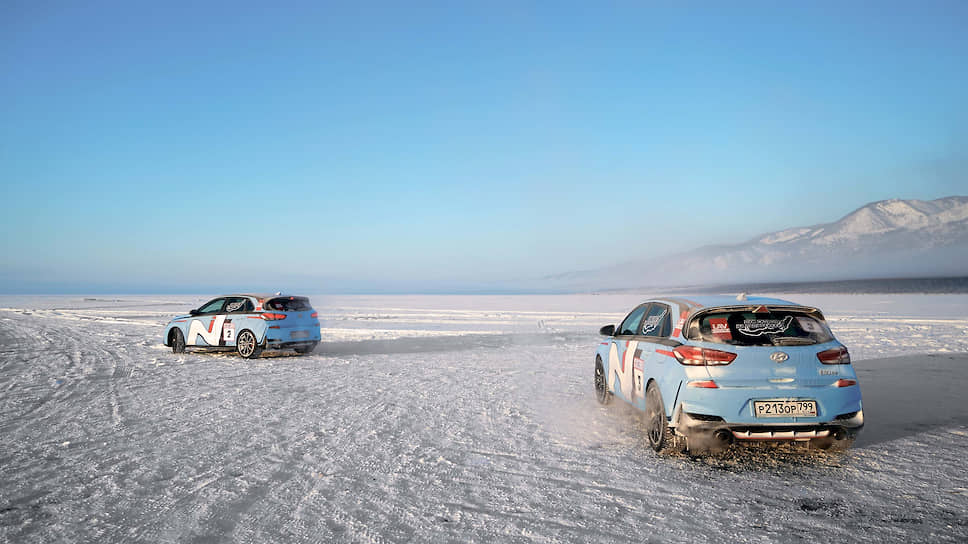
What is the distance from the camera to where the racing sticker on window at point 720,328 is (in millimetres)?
5781

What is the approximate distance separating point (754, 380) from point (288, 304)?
1139 centimetres

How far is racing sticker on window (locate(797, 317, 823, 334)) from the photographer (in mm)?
5868

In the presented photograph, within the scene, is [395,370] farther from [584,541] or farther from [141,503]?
[584,541]

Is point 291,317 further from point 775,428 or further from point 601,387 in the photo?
point 775,428

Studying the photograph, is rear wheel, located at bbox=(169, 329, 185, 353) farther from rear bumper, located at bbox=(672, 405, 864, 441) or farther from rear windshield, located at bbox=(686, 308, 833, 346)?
rear bumper, located at bbox=(672, 405, 864, 441)

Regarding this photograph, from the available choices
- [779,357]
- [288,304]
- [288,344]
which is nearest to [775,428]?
[779,357]

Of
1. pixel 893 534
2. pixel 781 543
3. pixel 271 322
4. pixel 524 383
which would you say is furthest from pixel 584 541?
pixel 271 322

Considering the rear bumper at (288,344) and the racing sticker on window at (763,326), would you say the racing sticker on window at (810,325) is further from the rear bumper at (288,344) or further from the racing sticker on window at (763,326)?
the rear bumper at (288,344)

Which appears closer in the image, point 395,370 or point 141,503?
point 141,503

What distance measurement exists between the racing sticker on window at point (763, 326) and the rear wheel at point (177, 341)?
13.9m

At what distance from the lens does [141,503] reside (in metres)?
4.70

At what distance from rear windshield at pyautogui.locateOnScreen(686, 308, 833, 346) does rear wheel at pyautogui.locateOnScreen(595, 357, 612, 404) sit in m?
2.85

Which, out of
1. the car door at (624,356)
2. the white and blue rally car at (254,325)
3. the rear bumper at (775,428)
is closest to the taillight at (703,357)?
the rear bumper at (775,428)

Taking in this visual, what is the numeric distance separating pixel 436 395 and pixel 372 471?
4.04 m
